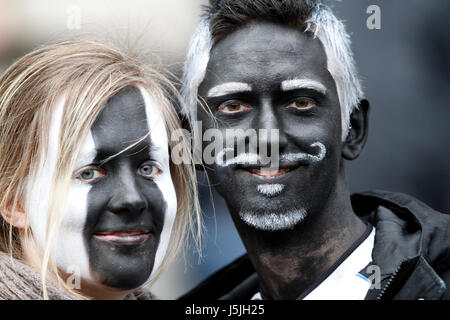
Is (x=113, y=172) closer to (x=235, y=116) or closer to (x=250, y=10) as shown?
(x=235, y=116)

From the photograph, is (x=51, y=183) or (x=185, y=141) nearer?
(x=51, y=183)

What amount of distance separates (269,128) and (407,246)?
0.86 m

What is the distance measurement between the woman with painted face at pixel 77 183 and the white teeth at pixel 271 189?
0.45 meters

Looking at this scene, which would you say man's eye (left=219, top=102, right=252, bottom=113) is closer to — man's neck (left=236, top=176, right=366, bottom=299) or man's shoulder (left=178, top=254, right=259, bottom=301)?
man's neck (left=236, top=176, right=366, bottom=299)

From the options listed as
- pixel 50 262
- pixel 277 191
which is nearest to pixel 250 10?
pixel 277 191

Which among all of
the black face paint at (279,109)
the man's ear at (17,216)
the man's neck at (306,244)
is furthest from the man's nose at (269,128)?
the man's ear at (17,216)

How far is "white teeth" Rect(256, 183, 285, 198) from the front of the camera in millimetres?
3146

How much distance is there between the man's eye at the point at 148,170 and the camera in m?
2.99

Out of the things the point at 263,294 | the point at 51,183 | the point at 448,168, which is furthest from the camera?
the point at 448,168

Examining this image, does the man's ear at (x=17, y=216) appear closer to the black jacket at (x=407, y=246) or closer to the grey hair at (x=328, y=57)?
the grey hair at (x=328, y=57)

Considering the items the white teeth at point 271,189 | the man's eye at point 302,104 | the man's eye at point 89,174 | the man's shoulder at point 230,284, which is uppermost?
the man's eye at point 302,104

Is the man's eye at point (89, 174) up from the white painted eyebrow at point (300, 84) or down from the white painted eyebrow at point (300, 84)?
down

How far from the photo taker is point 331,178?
3289mm

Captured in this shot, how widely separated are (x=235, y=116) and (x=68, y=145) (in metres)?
0.86
